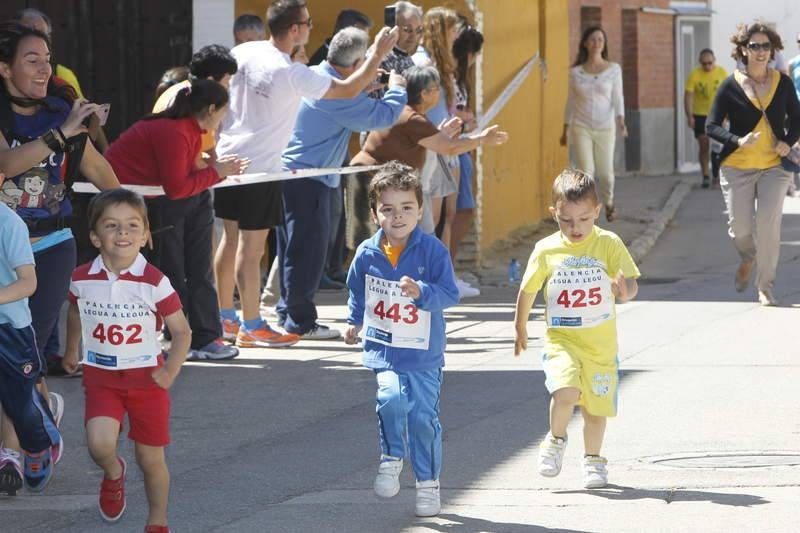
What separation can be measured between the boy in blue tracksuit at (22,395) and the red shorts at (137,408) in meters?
0.69

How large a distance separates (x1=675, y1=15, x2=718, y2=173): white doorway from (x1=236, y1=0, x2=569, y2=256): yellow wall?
1214cm

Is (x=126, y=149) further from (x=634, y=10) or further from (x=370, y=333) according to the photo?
(x=634, y=10)

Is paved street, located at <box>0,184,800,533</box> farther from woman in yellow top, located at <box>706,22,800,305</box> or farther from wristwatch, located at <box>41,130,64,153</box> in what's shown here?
wristwatch, located at <box>41,130,64,153</box>

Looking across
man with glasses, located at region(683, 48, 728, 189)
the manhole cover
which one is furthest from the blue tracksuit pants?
man with glasses, located at region(683, 48, 728, 189)

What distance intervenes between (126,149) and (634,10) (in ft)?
72.5

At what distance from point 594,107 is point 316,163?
269 inches

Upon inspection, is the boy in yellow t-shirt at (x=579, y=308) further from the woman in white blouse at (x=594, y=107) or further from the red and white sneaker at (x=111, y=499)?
the woman in white blouse at (x=594, y=107)

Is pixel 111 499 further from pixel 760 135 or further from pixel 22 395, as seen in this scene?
pixel 760 135

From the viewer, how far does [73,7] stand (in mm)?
14648

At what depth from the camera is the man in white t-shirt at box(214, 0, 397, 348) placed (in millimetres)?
10750

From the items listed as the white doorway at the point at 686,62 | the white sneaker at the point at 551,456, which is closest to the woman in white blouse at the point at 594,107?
the white sneaker at the point at 551,456

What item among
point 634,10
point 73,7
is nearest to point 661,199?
point 634,10

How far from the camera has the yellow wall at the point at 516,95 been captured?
49.7 feet

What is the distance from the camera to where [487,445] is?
7715mm
